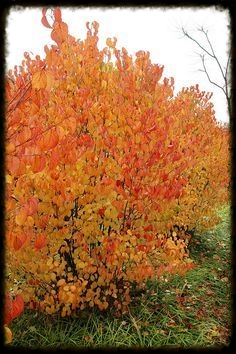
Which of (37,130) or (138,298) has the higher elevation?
(37,130)

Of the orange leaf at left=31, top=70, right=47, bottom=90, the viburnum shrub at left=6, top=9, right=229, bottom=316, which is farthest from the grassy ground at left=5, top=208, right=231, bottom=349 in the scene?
the orange leaf at left=31, top=70, right=47, bottom=90

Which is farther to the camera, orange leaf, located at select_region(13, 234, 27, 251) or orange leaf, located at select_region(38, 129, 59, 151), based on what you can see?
orange leaf, located at select_region(13, 234, 27, 251)

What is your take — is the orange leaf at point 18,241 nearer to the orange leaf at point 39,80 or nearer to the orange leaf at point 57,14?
the orange leaf at point 39,80

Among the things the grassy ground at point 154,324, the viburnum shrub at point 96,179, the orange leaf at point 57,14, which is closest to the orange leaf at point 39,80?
the orange leaf at point 57,14

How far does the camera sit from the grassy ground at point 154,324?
4607 millimetres

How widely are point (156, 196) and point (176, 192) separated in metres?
0.33

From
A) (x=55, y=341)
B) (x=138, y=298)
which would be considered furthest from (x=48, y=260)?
(x=138, y=298)

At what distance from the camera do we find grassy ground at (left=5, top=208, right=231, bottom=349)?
4607 mm

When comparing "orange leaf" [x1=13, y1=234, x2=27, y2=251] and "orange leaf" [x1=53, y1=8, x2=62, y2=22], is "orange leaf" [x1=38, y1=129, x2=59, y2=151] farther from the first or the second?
"orange leaf" [x1=53, y1=8, x2=62, y2=22]

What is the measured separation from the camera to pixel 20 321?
4.94 m

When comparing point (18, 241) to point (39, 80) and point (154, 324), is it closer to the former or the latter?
point (39, 80)

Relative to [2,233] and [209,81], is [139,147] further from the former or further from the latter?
[209,81]

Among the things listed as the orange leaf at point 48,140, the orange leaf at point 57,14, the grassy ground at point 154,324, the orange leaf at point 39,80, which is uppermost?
the orange leaf at point 57,14

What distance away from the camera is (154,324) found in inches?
201
